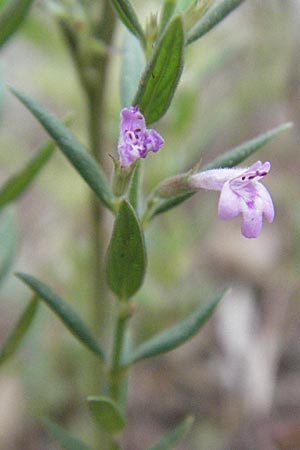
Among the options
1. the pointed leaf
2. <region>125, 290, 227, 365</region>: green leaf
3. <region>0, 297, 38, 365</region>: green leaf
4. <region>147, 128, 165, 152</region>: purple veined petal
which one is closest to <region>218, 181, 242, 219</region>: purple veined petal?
<region>147, 128, 165, 152</region>: purple veined petal

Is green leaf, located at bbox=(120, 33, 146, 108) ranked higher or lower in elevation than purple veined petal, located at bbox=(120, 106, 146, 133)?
lower

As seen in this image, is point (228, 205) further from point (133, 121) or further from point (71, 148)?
point (71, 148)

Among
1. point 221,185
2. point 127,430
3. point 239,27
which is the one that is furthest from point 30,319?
point 239,27

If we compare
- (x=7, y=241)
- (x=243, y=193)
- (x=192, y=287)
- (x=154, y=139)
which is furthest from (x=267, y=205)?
(x=192, y=287)

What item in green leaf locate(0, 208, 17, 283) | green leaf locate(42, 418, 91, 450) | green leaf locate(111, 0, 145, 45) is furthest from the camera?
green leaf locate(0, 208, 17, 283)

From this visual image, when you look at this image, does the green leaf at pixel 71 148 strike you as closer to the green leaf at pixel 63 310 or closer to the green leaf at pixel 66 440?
the green leaf at pixel 63 310

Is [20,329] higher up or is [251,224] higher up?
[251,224]

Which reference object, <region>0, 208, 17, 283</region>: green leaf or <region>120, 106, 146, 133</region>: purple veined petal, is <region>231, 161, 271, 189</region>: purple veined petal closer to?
<region>120, 106, 146, 133</region>: purple veined petal
